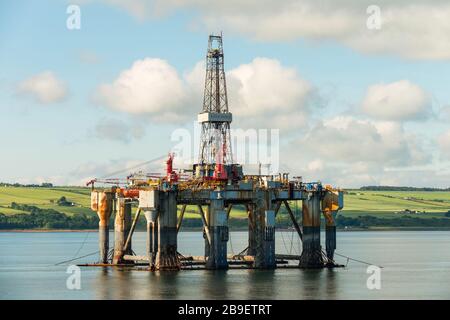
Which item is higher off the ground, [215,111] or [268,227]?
[215,111]

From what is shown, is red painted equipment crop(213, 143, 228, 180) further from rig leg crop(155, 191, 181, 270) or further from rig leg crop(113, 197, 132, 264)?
rig leg crop(113, 197, 132, 264)

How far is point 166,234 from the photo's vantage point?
119 m

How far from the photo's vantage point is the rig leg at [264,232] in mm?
122625

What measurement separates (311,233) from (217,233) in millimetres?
11768

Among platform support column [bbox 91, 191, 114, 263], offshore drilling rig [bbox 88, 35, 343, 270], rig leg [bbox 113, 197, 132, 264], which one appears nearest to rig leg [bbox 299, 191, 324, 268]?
offshore drilling rig [bbox 88, 35, 343, 270]

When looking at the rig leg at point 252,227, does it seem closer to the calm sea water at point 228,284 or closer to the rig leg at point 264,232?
the rig leg at point 264,232

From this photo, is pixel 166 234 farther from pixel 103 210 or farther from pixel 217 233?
pixel 103 210

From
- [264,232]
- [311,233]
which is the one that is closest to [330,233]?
[311,233]

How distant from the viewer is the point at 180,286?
108 metres

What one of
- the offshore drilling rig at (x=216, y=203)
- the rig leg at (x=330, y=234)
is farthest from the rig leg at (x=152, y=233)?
the rig leg at (x=330, y=234)

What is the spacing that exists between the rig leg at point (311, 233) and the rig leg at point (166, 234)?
1546cm
